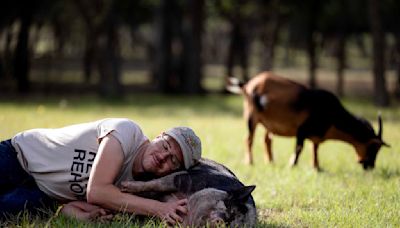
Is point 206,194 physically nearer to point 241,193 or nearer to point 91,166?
point 241,193

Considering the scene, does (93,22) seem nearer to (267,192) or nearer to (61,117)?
(61,117)

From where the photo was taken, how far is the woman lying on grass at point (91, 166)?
A: 5.05 metres

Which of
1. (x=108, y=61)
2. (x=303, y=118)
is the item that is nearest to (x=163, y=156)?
(x=303, y=118)

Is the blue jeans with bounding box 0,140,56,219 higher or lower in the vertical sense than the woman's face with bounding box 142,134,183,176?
lower

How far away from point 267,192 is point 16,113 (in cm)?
1017

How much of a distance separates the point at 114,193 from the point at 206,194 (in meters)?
0.71

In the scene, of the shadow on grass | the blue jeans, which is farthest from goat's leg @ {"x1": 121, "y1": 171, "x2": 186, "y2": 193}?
the shadow on grass

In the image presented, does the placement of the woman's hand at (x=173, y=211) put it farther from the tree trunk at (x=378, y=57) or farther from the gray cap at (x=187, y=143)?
the tree trunk at (x=378, y=57)

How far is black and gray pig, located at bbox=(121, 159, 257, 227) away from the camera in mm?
4918

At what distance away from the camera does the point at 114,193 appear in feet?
16.6

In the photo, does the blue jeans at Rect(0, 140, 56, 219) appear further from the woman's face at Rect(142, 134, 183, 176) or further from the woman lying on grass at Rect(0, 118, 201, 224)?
the woman's face at Rect(142, 134, 183, 176)

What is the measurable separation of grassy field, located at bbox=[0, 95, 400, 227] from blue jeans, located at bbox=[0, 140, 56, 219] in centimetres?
17

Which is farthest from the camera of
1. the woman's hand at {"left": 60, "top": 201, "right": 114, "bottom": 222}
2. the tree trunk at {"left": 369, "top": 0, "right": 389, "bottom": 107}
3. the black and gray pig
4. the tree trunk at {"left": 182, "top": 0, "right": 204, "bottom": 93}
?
the tree trunk at {"left": 182, "top": 0, "right": 204, "bottom": 93}

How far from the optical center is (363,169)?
9055 millimetres
